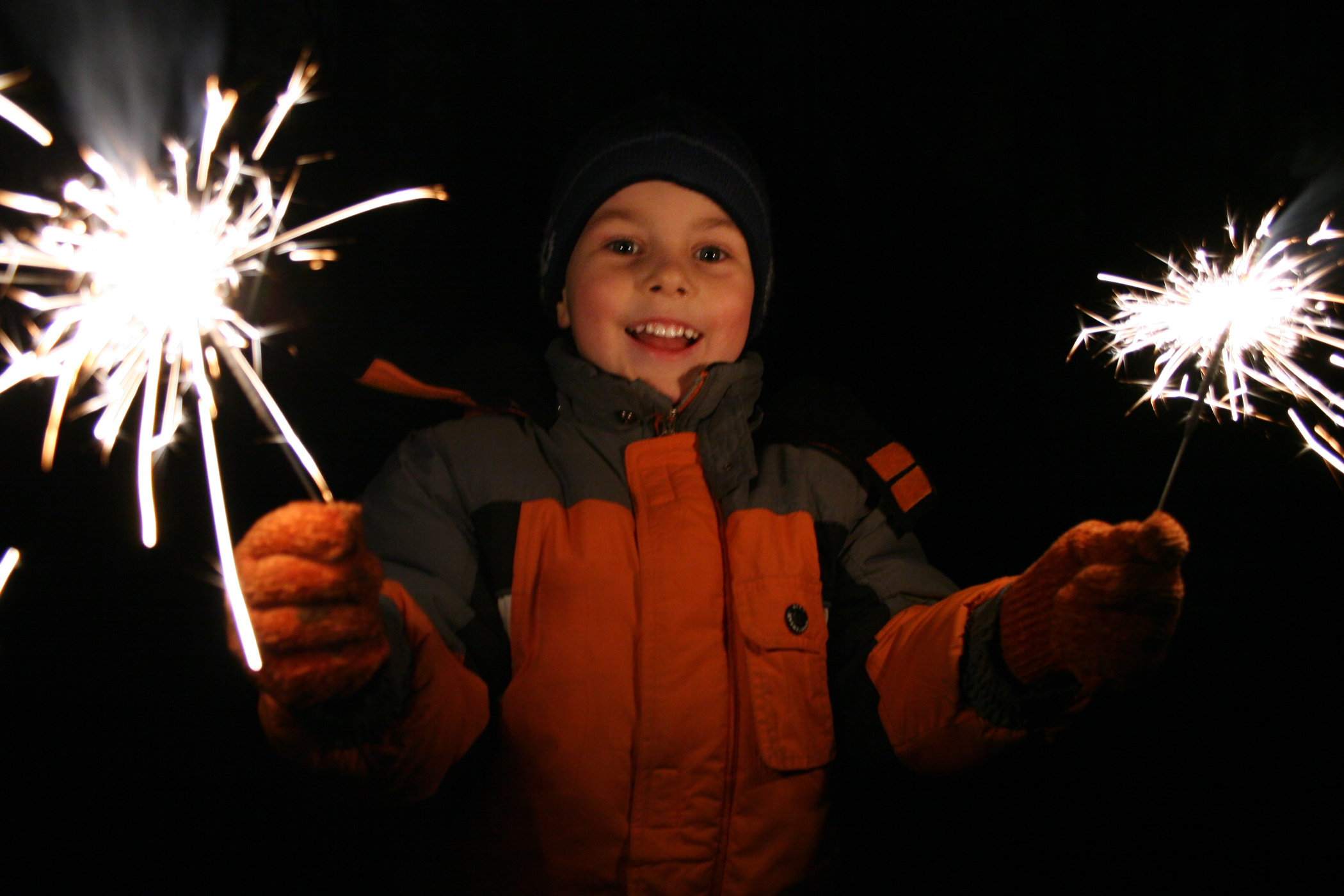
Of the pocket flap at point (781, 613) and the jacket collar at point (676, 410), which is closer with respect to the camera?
the pocket flap at point (781, 613)

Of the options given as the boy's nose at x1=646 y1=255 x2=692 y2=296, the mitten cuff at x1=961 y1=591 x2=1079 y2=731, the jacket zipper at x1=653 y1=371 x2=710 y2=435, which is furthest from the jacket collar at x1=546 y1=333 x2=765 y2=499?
the mitten cuff at x1=961 y1=591 x2=1079 y2=731

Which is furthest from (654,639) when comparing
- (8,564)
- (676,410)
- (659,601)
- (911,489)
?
(8,564)

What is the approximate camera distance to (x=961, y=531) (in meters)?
1.95

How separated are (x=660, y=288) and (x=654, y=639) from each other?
0.77 meters

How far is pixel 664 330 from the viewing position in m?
1.59

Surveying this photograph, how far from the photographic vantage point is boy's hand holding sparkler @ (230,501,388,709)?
79 centimetres

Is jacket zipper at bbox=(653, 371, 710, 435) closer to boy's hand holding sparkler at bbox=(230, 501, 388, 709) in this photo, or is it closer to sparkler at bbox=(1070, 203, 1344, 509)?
boy's hand holding sparkler at bbox=(230, 501, 388, 709)

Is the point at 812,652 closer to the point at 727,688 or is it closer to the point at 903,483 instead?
the point at 727,688

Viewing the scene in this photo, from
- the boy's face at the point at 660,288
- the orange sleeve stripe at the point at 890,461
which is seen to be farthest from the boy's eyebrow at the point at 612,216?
the orange sleeve stripe at the point at 890,461

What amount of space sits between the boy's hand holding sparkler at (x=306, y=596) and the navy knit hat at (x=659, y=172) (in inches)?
43.6

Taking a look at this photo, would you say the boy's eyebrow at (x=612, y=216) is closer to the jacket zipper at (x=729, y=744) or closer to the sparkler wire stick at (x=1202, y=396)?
the jacket zipper at (x=729, y=744)

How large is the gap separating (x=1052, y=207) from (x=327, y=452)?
2.08m

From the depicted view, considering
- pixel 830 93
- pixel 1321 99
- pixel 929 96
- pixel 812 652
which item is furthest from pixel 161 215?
pixel 1321 99

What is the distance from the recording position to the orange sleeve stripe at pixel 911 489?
152cm
